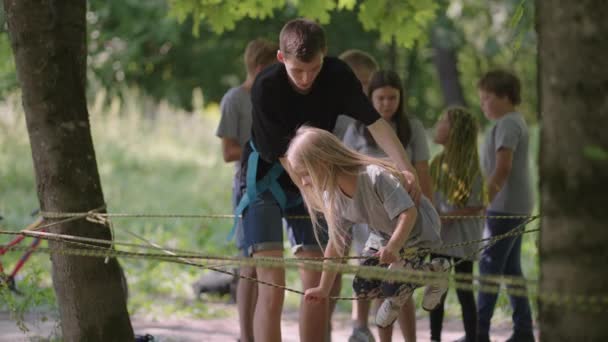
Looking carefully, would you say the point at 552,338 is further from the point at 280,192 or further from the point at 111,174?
the point at 111,174

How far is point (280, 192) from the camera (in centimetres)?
481

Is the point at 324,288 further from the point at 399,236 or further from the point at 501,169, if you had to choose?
the point at 501,169

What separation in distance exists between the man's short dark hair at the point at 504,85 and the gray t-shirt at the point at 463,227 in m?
0.59

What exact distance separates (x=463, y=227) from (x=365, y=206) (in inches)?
61.7

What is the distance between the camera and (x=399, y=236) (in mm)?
4066

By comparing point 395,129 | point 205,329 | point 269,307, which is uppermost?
point 395,129

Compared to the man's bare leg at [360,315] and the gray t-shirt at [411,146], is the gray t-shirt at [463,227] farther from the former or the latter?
the man's bare leg at [360,315]

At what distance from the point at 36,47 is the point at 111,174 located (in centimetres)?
1035

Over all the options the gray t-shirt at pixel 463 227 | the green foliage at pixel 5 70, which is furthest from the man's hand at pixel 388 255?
the green foliage at pixel 5 70

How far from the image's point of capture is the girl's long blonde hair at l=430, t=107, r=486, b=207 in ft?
18.6

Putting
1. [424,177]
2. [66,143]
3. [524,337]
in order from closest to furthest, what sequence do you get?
[66,143], [424,177], [524,337]

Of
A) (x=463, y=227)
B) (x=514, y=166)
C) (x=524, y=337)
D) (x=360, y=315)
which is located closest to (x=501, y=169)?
(x=514, y=166)

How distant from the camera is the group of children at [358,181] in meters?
4.18

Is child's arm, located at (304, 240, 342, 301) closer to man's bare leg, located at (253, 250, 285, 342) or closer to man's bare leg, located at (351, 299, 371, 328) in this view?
man's bare leg, located at (253, 250, 285, 342)
